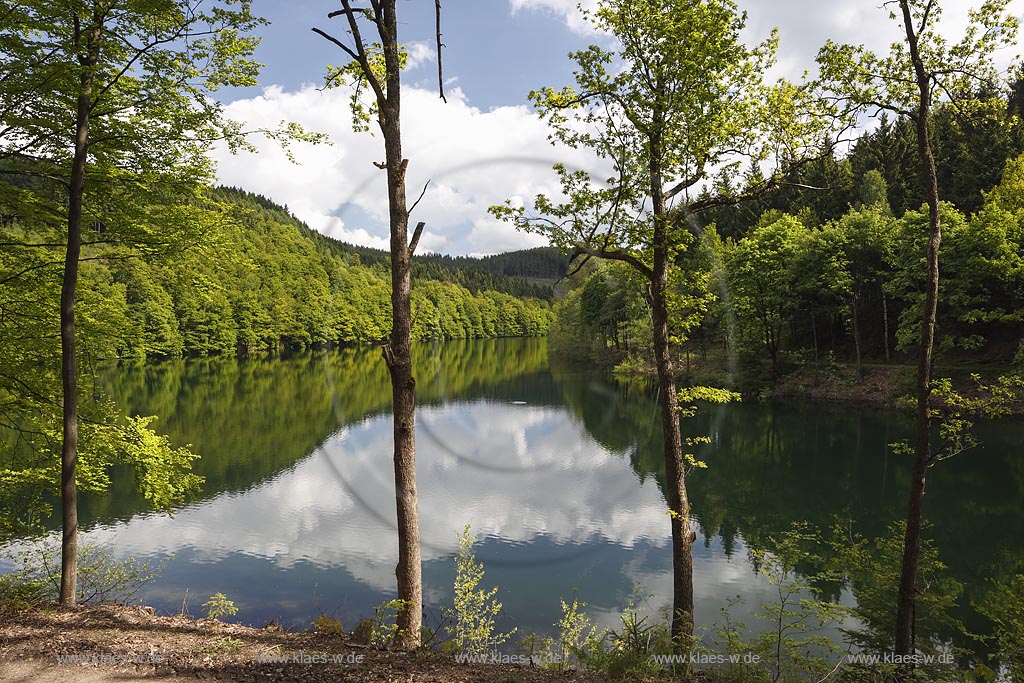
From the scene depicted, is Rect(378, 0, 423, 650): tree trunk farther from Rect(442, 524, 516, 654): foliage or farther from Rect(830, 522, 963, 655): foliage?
Rect(830, 522, 963, 655): foliage

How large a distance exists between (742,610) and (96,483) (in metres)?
12.2

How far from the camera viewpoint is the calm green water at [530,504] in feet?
44.4

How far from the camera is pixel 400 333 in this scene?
6883 millimetres

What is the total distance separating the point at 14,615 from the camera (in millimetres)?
7785

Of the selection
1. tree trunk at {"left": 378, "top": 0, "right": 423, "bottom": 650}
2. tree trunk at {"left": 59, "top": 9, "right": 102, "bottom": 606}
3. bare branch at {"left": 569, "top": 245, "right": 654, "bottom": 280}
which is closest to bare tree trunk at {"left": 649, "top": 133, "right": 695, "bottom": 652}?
bare branch at {"left": 569, "top": 245, "right": 654, "bottom": 280}

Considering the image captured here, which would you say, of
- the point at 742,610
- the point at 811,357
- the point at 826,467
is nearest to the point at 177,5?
the point at 742,610

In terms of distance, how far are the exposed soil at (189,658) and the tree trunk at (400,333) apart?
3.05ft

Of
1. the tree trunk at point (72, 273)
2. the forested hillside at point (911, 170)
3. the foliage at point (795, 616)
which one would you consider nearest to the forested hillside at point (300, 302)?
the foliage at point (795, 616)

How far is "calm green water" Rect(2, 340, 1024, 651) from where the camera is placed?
13.5 meters

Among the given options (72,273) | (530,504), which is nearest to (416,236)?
(72,273)

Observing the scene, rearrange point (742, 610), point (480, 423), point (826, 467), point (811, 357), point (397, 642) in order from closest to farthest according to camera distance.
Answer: point (397, 642) → point (742, 610) → point (826, 467) → point (480, 423) → point (811, 357)

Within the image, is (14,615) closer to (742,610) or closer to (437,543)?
(437,543)

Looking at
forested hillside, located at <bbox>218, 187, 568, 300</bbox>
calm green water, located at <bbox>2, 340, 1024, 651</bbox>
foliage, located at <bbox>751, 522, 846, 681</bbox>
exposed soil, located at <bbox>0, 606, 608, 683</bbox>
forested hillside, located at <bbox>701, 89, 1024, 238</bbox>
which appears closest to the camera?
exposed soil, located at <bbox>0, 606, 608, 683</bbox>

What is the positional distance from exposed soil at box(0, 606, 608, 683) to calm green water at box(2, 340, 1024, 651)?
4.26 metres
